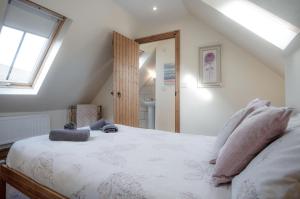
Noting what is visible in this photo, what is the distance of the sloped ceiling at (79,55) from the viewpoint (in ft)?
9.39

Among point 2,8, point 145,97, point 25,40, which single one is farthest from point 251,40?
point 145,97

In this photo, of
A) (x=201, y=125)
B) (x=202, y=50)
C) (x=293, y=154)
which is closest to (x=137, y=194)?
(x=293, y=154)

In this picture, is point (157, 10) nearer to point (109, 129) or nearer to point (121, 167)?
point (109, 129)

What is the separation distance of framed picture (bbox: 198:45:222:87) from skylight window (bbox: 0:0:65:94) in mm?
2455

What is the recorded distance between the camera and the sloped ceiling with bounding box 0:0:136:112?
9.39ft

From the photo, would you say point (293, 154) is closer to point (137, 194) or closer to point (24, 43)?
point (137, 194)

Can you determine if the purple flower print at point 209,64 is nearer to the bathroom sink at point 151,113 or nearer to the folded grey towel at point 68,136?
the bathroom sink at point 151,113

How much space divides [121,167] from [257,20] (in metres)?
1.98

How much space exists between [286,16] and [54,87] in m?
3.53

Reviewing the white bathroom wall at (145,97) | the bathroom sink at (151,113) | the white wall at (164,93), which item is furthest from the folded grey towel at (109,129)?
the white bathroom wall at (145,97)

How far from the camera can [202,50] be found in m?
3.44

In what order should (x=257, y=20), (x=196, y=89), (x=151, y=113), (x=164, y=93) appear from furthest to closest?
(x=151, y=113) < (x=164, y=93) < (x=196, y=89) < (x=257, y=20)

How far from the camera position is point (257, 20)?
6.34 feet

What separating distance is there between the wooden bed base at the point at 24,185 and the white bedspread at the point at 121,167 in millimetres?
36
